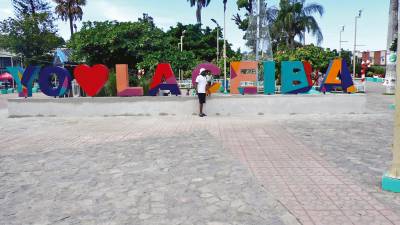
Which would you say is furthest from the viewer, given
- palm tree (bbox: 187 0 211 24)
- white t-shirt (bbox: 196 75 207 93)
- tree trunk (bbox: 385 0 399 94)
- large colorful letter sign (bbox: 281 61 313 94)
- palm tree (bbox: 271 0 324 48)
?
palm tree (bbox: 187 0 211 24)

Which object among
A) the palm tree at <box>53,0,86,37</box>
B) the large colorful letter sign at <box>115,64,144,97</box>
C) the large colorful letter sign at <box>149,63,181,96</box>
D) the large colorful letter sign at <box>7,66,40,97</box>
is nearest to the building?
the palm tree at <box>53,0,86,37</box>

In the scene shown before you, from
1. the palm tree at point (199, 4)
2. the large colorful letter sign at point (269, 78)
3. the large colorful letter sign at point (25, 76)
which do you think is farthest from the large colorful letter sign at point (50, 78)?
the palm tree at point (199, 4)

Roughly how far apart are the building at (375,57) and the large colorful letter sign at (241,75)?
76.1 metres

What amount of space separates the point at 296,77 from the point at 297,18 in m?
30.3

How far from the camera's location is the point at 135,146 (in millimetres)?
7465

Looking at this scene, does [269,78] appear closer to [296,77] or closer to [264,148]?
[296,77]

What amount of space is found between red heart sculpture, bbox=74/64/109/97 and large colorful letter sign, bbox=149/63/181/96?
1.73 m

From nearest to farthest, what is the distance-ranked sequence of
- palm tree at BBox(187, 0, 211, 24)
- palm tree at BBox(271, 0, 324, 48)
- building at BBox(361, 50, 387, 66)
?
1. palm tree at BBox(271, 0, 324, 48)
2. palm tree at BBox(187, 0, 211, 24)
3. building at BBox(361, 50, 387, 66)

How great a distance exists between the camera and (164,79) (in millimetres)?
12898

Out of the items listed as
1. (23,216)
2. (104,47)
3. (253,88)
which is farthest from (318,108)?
(104,47)

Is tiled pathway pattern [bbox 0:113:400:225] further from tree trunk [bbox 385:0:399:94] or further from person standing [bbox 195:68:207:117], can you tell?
tree trunk [bbox 385:0:399:94]

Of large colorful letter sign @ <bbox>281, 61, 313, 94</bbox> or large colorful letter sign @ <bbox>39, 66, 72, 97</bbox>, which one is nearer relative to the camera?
large colorful letter sign @ <bbox>281, 61, 313, 94</bbox>

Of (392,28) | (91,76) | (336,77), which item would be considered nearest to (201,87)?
(91,76)

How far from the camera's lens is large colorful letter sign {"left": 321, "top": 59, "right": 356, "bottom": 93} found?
1249 centimetres
